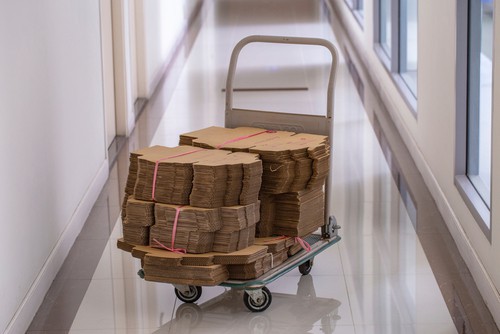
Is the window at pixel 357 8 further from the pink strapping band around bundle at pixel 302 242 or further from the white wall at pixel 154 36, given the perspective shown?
the pink strapping band around bundle at pixel 302 242

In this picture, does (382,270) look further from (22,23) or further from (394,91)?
(394,91)

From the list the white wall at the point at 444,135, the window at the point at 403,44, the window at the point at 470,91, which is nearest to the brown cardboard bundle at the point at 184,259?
the white wall at the point at 444,135

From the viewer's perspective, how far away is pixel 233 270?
18.2 ft

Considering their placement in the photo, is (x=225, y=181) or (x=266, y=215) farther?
(x=266, y=215)

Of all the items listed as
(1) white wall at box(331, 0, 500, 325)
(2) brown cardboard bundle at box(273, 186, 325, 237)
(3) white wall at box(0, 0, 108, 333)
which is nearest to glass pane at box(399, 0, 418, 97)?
(1) white wall at box(331, 0, 500, 325)

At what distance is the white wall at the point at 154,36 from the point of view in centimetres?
1156

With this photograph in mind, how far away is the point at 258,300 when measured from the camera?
18.8 feet

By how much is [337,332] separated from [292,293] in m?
0.62

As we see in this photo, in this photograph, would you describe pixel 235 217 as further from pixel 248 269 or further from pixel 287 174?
pixel 287 174

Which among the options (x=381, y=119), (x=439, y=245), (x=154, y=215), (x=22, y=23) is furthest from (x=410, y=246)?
(x=381, y=119)

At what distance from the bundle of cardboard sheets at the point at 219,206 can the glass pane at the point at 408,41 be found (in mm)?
5098

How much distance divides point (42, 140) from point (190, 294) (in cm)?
131

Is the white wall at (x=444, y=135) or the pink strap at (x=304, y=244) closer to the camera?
the white wall at (x=444, y=135)

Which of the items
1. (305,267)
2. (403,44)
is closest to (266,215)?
(305,267)
